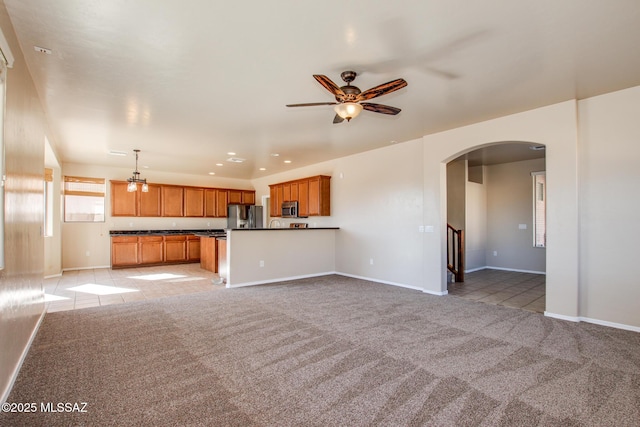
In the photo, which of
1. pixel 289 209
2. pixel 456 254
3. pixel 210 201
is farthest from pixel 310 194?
pixel 210 201

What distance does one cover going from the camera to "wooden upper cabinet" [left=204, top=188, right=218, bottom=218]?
31.3 ft

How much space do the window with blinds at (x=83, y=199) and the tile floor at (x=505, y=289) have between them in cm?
857

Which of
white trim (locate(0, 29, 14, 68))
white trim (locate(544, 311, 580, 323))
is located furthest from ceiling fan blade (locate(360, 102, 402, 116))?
white trim (locate(544, 311, 580, 323))

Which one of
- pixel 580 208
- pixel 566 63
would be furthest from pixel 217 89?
pixel 580 208

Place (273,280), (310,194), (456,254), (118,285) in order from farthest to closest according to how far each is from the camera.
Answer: (310,194) < (456,254) < (273,280) < (118,285)

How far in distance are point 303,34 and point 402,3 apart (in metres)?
0.75

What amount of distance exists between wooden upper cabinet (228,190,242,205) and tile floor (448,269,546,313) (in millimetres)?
6925

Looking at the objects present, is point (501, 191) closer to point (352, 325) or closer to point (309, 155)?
point (309, 155)

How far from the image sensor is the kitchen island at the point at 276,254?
222 inches

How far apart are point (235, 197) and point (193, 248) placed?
2.15 metres

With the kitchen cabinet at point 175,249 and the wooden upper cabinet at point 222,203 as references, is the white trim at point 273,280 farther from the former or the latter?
the wooden upper cabinet at point 222,203

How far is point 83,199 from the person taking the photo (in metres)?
7.88

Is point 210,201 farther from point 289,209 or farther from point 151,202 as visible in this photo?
point 289,209

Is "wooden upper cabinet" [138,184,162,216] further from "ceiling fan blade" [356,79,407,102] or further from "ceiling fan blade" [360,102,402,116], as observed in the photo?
"ceiling fan blade" [356,79,407,102]
